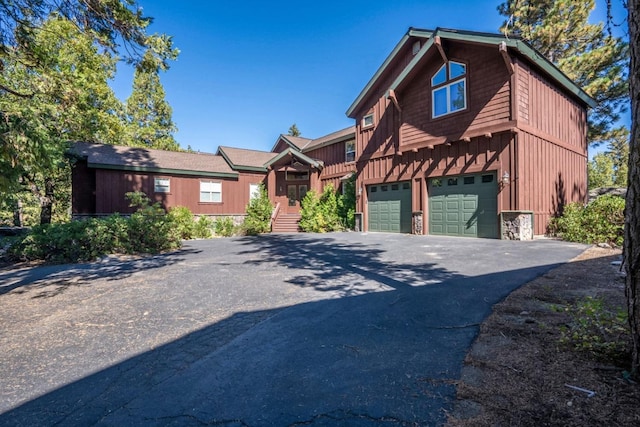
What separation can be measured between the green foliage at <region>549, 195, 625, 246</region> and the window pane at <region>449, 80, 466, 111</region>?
18.1 ft

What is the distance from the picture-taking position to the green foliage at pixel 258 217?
16125 millimetres

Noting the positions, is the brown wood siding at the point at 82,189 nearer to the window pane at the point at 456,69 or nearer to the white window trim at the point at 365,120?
the white window trim at the point at 365,120

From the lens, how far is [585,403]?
1.84 meters

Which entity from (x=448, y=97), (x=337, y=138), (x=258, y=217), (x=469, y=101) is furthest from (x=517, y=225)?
(x=258, y=217)

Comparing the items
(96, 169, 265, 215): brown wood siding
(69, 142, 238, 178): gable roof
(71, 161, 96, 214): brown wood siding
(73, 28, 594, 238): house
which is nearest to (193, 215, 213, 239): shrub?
(96, 169, 265, 215): brown wood siding

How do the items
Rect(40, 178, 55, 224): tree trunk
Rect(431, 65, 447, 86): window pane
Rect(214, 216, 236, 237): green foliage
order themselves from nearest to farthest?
Rect(431, 65, 447, 86): window pane → Rect(40, 178, 55, 224): tree trunk → Rect(214, 216, 236, 237): green foliage

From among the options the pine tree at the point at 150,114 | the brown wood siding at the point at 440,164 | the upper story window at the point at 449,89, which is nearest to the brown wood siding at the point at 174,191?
the brown wood siding at the point at 440,164

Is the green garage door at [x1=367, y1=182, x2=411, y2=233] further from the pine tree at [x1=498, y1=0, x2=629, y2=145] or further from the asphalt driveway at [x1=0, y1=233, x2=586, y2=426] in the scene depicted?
the pine tree at [x1=498, y1=0, x2=629, y2=145]

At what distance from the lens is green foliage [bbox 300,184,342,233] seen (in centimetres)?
1642

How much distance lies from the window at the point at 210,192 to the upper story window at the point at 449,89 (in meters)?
13.2

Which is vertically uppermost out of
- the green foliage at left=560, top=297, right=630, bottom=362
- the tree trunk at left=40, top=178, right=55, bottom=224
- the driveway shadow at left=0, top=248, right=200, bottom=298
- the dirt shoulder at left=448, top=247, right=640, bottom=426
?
the tree trunk at left=40, top=178, right=55, bottom=224

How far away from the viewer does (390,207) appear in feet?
47.7

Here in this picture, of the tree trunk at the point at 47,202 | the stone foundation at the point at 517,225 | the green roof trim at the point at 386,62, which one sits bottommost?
the stone foundation at the point at 517,225

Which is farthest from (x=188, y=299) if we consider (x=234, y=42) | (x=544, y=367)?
(x=234, y=42)
